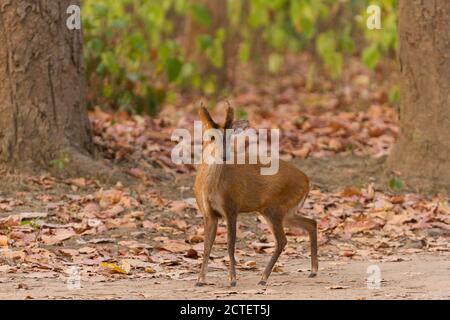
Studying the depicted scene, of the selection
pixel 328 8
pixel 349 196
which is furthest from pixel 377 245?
pixel 328 8

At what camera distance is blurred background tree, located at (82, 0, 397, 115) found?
1389cm

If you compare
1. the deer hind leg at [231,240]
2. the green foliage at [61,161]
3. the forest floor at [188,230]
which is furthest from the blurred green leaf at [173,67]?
the deer hind leg at [231,240]

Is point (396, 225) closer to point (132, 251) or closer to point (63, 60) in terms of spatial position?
point (132, 251)

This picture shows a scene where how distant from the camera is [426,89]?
1120 cm

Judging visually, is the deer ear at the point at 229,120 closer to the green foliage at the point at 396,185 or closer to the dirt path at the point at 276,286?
the dirt path at the point at 276,286

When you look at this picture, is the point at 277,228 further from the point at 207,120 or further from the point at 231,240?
the point at 207,120

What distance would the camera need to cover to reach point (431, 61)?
11.1m

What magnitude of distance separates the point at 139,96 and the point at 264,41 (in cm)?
553

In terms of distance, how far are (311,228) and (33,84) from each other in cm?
332

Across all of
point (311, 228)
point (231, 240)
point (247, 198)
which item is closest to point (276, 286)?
point (231, 240)

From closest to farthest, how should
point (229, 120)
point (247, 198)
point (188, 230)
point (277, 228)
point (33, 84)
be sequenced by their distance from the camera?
1. point (229, 120)
2. point (247, 198)
3. point (277, 228)
4. point (188, 230)
5. point (33, 84)

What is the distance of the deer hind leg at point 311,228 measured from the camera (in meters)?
8.34

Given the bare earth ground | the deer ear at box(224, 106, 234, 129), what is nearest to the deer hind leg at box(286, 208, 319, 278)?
the bare earth ground

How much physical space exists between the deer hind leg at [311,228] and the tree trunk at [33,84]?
2.78 meters
